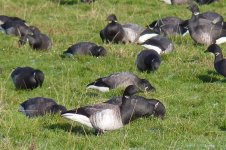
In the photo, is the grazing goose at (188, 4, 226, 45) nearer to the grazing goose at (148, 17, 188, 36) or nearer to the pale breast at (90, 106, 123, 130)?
the grazing goose at (148, 17, 188, 36)

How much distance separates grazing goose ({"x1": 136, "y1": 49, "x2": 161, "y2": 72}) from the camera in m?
16.8

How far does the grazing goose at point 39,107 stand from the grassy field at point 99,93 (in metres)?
0.24

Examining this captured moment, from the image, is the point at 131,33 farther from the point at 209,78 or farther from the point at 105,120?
the point at 105,120

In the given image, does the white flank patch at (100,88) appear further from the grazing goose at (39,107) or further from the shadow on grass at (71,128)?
the shadow on grass at (71,128)

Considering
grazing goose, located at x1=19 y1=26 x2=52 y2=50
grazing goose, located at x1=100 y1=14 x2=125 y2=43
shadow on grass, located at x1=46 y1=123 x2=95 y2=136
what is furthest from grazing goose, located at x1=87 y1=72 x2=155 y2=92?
grazing goose, located at x1=100 y1=14 x2=125 y2=43

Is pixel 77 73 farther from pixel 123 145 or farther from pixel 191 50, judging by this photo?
pixel 123 145

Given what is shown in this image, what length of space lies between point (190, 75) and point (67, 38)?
6.90m

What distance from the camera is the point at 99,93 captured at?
14.8 metres

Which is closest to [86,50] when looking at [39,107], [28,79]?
[28,79]

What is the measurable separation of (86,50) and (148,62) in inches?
111

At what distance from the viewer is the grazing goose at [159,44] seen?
1909 centimetres

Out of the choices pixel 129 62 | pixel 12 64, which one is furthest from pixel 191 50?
pixel 12 64

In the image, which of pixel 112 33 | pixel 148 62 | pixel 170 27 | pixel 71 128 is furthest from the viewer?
pixel 170 27

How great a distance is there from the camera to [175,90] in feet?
49.8
